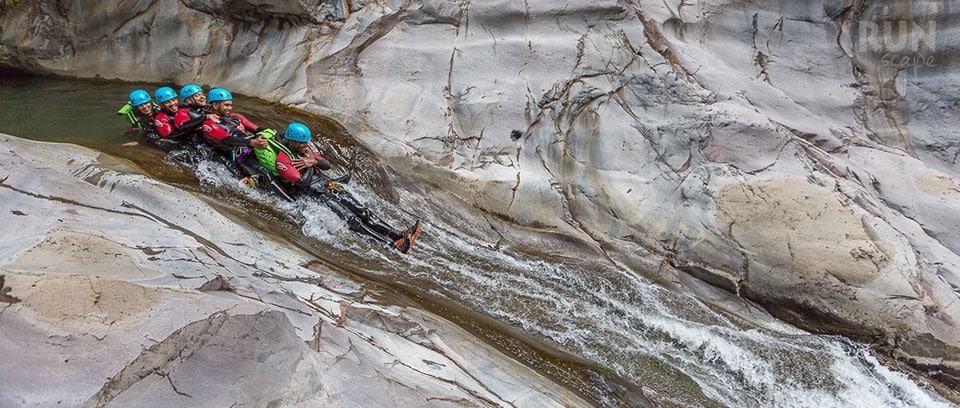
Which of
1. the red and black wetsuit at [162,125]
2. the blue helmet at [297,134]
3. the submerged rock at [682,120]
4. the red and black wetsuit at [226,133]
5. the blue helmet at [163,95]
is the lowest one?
the red and black wetsuit at [162,125]

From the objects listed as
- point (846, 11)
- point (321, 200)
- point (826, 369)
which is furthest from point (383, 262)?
point (846, 11)

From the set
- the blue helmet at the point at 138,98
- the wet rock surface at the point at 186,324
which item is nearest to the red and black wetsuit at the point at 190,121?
the blue helmet at the point at 138,98

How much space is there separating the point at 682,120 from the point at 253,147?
213 inches

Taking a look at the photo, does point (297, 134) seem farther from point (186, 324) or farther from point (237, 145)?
point (186, 324)

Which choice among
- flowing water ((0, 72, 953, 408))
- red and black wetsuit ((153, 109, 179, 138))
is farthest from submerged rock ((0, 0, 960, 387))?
red and black wetsuit ((153, 109, 179, 138))

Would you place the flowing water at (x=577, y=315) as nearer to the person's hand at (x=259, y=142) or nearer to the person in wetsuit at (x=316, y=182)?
the person in wetsuit at (x=316, y=182)

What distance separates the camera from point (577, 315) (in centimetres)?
557

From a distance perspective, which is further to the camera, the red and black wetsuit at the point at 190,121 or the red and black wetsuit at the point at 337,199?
the red and black wetsuit at the point at 190,121

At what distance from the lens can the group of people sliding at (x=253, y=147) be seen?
6.30 meters

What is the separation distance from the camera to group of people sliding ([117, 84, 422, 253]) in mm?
6301

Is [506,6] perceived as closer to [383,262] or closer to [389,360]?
[383,262]

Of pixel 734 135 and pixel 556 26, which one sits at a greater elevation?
pixel 556 26

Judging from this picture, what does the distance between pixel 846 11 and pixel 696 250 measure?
211 inches

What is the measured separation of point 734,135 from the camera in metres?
6.82
